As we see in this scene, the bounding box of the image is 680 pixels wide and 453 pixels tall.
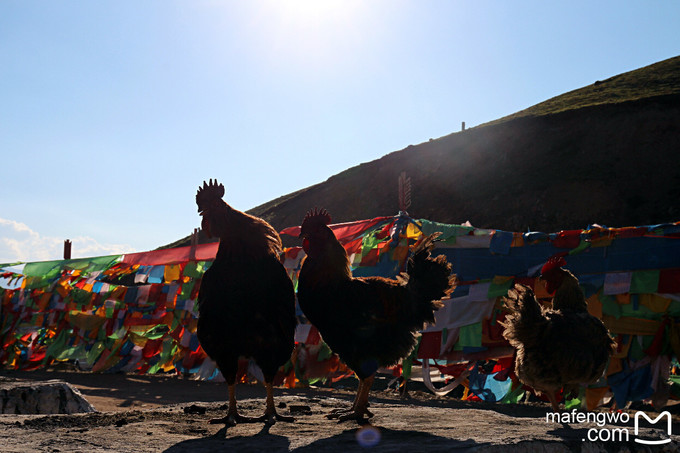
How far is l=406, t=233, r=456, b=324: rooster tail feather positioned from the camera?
5.26 m

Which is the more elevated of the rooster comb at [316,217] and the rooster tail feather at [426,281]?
the rooster comb at [316,217]

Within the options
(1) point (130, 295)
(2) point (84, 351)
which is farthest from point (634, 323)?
(2) point (84, 351)

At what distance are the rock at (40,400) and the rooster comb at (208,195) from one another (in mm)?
2406

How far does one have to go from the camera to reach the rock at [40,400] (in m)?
5.32

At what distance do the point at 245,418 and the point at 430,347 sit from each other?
5.03 m

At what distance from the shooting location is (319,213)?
5.18m

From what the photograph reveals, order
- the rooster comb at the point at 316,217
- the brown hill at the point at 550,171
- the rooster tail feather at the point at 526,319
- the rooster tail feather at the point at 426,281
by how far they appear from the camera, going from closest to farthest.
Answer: the rooster comb at the point at 316,217
the rooster tail feather at the point at 426,281
the rooster tail feather at the point at 526,319
the brown hill at the point at 550,171

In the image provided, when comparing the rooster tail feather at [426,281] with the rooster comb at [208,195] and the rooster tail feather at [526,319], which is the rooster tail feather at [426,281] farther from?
the rooster comb at [208,195]

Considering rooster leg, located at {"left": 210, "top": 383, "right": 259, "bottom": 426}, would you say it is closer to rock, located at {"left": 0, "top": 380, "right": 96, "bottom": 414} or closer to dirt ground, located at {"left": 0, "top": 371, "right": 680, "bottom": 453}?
dirt ground, located at {"left": 0, "top": 371, "right": 680, "bottom": 453}

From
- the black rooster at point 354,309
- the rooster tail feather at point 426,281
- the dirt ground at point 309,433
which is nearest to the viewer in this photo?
the dirt ground at point 309,433

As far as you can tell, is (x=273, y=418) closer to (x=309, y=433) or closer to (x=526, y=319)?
(x=309, y=433)

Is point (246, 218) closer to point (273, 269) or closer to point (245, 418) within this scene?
point (273, 269)

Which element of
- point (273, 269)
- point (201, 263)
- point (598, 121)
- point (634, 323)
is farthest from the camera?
point (598, 121)

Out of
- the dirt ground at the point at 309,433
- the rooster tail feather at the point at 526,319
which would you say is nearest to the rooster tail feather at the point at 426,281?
the rooster tail feather at the point at 526,319
